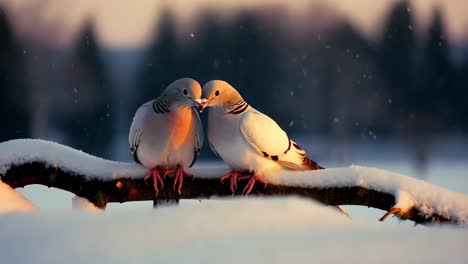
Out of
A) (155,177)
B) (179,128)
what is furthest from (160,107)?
(155,177)

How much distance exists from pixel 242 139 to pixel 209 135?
116 millimetres

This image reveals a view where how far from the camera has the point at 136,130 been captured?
2.27 meters

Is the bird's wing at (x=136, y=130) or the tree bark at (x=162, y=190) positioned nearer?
the tree bark at (x=162, y=190)

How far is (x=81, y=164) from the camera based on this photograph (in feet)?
7.33

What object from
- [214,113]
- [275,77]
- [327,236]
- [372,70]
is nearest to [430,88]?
[372,70]

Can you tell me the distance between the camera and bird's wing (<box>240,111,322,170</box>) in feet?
7.25

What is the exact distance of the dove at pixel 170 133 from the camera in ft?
7.18

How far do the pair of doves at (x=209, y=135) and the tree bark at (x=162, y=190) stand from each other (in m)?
0.04

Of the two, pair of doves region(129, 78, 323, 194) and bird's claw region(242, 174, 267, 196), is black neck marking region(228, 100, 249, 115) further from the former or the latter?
bird's claw region(242, 174, 267, 196)

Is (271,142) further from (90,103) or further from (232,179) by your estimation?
(90,103)

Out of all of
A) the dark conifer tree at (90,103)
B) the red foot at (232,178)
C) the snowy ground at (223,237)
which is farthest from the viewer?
the dark conifer tree at (90,103)

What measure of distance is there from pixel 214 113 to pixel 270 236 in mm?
1146

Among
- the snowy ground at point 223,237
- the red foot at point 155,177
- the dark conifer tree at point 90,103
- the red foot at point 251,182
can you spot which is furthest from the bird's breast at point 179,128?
the dark conifer tree at point 90,103

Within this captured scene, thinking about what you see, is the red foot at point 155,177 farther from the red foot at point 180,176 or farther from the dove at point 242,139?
the dove at point 242,139
